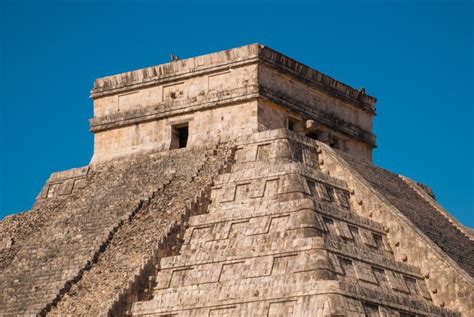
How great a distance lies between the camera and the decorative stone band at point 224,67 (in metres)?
33.0

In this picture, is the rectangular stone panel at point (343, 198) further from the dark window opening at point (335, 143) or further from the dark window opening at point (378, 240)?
the dark window opening at point (335, 143)

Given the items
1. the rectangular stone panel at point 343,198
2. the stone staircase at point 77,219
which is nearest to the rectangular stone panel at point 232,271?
the stone staircase at point 77,219

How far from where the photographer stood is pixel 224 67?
3322cm

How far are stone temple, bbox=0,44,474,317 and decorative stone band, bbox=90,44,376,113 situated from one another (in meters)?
0.04

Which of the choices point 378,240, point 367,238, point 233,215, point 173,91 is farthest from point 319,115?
point 233,215

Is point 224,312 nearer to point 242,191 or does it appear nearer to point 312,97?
point 242,191

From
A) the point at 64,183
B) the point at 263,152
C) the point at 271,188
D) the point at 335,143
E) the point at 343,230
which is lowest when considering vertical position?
the point at 343,230

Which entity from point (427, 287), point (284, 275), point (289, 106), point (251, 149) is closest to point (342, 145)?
Result: point (289, 106)

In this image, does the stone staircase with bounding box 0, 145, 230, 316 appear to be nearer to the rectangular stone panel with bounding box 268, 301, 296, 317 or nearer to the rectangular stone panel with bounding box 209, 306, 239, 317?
the rectangular stone panel with bounding box 209, 306, 239, 317

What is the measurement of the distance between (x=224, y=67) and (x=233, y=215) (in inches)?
234

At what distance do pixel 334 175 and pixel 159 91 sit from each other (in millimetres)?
5735

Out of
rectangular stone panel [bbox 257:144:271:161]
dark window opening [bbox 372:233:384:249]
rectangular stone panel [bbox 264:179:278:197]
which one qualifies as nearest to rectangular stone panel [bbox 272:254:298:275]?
rectangular stone panel [bbox 264:179:278:197]

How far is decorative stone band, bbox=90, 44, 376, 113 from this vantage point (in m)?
33.0

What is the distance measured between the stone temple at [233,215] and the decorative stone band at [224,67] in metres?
0.04
